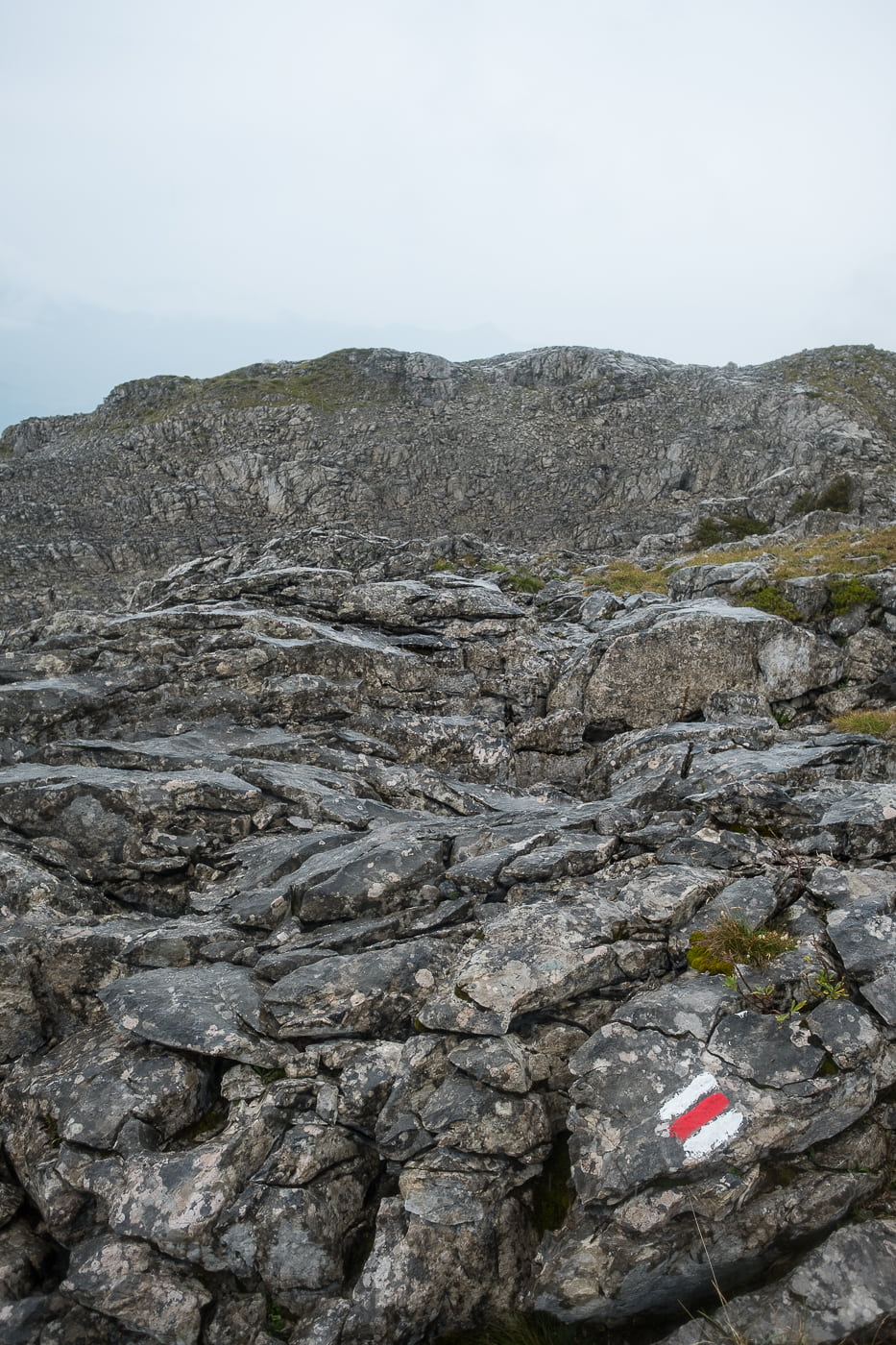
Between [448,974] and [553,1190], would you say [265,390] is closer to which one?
[448,974]

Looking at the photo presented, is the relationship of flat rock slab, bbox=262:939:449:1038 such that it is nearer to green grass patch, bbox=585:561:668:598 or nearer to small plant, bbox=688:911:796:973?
small plant, bbox=688:911:796:973

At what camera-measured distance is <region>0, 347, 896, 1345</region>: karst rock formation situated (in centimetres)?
509

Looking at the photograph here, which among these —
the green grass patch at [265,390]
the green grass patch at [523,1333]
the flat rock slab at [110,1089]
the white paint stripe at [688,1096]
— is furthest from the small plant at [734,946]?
the green grass patch at [265,390]

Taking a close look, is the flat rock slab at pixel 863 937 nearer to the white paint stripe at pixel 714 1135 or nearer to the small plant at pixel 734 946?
the small plant at pixel 734 946

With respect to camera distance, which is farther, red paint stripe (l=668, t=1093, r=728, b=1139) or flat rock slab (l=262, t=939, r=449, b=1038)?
flat rock slab (l=262, t=939, r=449, b=1038)

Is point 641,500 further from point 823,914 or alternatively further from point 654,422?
point 823,914

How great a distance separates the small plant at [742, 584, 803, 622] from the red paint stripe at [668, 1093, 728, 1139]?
1249cm

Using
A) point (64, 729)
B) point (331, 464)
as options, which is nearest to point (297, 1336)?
point (64, 729)

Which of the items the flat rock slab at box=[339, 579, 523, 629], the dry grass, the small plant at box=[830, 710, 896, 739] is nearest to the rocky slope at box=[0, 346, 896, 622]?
the dry grass

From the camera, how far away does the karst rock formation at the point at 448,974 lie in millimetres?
5090

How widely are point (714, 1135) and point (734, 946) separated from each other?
4.99 ft

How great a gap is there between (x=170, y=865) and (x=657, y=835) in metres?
5.91

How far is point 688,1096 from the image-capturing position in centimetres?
533

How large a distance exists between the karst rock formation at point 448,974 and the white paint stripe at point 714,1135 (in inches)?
1.1
